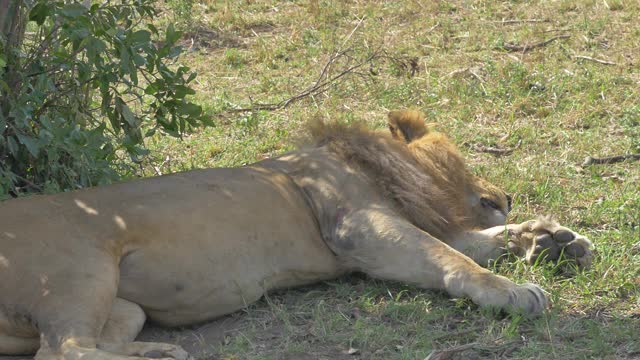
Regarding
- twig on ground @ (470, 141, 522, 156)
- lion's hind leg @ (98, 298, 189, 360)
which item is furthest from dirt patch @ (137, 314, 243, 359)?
twig on ground @ (470, 141, 522, 156)

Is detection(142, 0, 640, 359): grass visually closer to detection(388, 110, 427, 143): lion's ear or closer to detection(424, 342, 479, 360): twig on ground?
detection(424, 342, 479, 360): twig on ground

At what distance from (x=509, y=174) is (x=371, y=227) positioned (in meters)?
1.40

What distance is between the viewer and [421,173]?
4.70 m

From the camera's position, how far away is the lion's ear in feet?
16.4

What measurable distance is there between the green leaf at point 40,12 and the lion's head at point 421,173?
1.26 m

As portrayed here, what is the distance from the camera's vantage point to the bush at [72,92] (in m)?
4.59

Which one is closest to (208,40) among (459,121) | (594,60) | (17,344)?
(459,121)

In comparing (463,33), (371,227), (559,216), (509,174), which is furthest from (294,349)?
(463,33)

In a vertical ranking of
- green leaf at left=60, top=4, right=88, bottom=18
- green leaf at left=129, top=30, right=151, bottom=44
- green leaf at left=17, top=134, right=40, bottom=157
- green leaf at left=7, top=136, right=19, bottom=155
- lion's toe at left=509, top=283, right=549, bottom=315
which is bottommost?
lion's toe at left=509, top=283, right=549, bottom=315

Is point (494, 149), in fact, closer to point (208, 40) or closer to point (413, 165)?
point (413, 165)

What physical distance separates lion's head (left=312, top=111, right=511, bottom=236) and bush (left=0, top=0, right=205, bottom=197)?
2.70 feet

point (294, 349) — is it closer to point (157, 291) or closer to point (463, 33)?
Result: point (157, 291)

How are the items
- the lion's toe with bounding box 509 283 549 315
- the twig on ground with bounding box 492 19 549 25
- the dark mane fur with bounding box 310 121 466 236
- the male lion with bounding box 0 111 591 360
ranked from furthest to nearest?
the twig on ground with bounding box 492 19 549 25 < the dark mane fur with bounding box 310 121 466 236 < the lion's toe with bounding box 509 283 549 315 < the male lion with bounding box 0 111 591 360

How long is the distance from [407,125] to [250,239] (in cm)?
113
